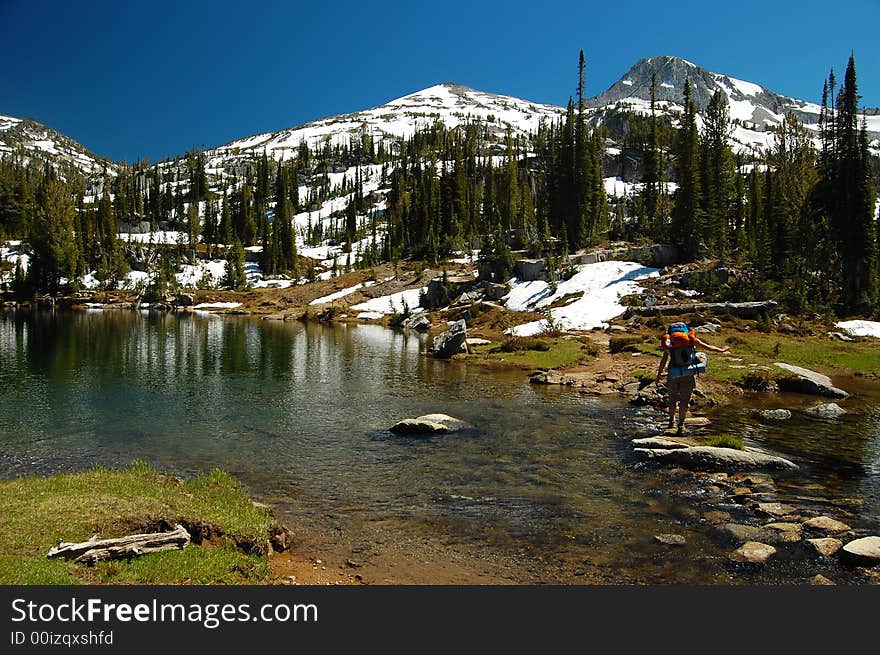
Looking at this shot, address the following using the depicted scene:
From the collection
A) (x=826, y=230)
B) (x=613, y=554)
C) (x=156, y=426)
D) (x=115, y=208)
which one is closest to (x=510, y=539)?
(x=613, y=554)

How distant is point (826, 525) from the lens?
41.3 feet

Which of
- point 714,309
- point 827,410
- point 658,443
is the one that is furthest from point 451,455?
point 714,309

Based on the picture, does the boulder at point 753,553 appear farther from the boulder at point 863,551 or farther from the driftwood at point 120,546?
the driftwood at point 120,546

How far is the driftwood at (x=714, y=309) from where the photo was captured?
4722cm

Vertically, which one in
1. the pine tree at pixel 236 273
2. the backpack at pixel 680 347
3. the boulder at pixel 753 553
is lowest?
the boulder at pixel 753 553

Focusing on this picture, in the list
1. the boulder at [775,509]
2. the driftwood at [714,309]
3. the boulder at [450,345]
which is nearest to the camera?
the boulder at [775,509]

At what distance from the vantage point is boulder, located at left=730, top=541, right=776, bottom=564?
11.0 meters

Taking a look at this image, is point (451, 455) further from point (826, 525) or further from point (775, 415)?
point (775, 415)

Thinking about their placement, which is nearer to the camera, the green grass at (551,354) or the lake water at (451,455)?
the lake water at (451,455)

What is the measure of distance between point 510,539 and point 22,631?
882 cm

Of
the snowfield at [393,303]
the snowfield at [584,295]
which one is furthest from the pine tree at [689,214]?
the snowfield at [393,303]

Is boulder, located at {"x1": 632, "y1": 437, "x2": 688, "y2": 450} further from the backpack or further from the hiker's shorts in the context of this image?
the backpack

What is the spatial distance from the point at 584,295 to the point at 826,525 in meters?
47.6

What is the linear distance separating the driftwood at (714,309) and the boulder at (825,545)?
39.5 meters
